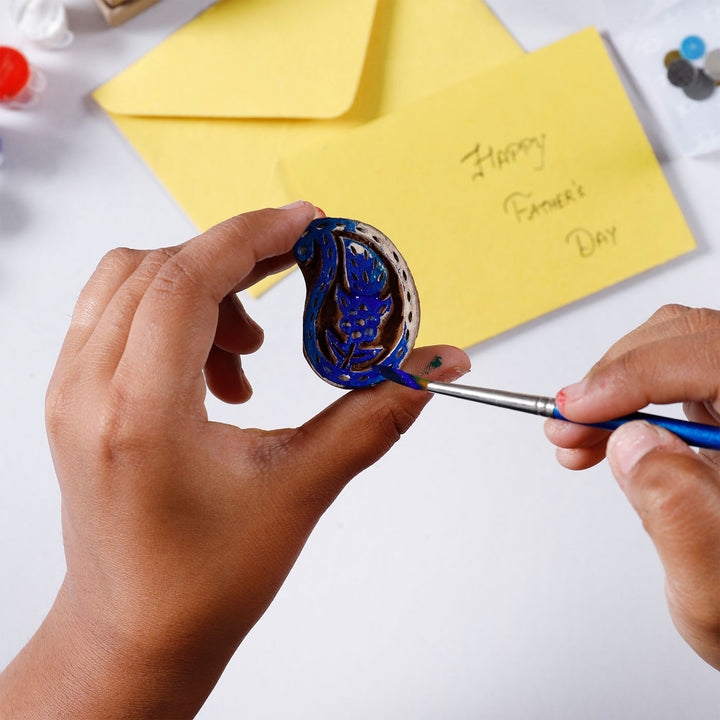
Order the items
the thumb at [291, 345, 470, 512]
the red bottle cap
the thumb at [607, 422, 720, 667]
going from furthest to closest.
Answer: the red bottle cap, the thumb at [291, 345, 470, 512], the thumb at [607, 422, 720, 667]

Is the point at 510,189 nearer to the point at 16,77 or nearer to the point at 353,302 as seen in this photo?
the point at 353,302

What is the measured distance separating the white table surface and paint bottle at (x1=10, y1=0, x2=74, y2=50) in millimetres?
28

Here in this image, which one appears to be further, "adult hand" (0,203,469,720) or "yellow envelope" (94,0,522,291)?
"yellow envelope" (94,0,522,291)

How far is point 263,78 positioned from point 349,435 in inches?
23.5

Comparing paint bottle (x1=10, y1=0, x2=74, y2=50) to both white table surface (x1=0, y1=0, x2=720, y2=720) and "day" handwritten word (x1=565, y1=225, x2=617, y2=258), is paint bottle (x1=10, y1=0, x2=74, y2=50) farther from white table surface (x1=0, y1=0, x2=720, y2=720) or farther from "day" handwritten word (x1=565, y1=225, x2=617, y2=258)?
"day" handwritten word (x1=565, y1=225, x2=617, y2=258)

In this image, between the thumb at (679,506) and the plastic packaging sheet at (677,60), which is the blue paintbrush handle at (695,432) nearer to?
the thumb at (679,506)

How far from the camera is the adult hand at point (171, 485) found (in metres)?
0.56

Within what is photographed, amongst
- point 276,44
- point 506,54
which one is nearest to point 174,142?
point 276,44

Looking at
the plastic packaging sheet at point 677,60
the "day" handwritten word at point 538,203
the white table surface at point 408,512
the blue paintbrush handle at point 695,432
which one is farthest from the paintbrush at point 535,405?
the plastic packaging sheet at point 677,60

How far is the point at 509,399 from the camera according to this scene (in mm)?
582

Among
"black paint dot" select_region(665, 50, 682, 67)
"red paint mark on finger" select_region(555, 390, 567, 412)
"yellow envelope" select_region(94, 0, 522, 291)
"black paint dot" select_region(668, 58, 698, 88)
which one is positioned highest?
"yellow envelope" select_region(94, 0, 522, 291)

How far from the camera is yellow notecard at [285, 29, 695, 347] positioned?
3.28 feet

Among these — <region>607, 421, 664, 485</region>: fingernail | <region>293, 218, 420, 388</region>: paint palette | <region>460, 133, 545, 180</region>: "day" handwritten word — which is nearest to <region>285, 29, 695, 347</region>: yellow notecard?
<region>460, 133, 545, 180</region>: "day" handwritten word

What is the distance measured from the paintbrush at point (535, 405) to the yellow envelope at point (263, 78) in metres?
0.46
